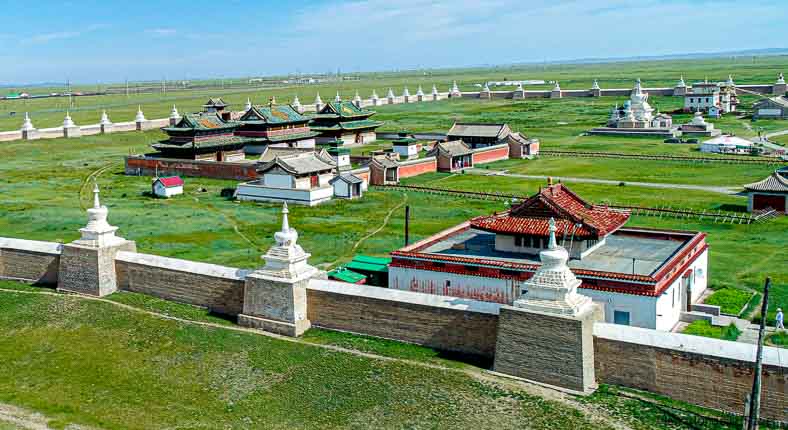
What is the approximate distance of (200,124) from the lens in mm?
66812

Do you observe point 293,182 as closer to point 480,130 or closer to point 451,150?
point 451,150

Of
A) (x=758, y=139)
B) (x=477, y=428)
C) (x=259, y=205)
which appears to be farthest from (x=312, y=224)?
(x=758, y=139)

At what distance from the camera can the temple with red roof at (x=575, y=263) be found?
954 inches

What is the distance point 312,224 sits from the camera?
44625mm

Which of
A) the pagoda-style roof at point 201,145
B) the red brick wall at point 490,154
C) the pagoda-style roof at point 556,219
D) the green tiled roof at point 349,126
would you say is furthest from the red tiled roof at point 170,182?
the pagoda-style roof at point 556,219

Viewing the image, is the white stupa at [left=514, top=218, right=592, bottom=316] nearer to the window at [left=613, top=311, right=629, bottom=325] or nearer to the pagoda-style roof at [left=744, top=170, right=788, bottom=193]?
the window at [left=613, top=311, right=629, bottom=325]

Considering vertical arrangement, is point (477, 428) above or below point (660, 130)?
below

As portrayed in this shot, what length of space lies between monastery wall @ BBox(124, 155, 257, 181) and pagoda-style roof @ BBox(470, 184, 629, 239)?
3481 centimetres

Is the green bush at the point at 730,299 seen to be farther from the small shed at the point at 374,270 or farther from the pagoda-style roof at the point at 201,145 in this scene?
the pagoda-style roof at the point at 201,145

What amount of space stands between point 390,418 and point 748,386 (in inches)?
309

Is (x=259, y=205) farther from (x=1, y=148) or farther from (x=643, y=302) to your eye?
(x=1, y=148)

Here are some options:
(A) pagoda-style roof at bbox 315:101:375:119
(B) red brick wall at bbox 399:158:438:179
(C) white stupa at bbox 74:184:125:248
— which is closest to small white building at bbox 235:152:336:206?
(B) red brick wall at bbox 399:158:438:179

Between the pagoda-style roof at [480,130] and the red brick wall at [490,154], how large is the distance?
1553 mm

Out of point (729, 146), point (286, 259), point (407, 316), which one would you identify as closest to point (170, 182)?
point (286, 259)
